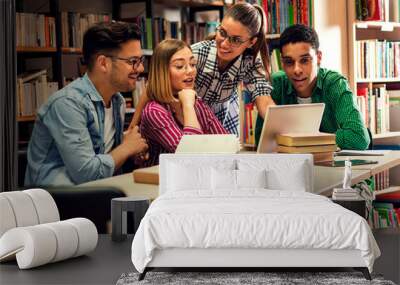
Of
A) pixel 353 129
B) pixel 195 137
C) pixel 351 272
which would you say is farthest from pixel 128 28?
pixel 351 272

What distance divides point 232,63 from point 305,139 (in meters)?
0.70

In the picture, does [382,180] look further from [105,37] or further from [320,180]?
[105,37]

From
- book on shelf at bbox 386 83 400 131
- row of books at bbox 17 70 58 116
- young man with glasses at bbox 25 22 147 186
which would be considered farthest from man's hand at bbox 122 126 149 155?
book on shelf at bbox 386 83 400 131

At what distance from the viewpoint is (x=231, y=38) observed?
17.5ft

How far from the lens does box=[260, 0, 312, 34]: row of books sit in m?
5.37

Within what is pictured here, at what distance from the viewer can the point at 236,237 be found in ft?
12.7

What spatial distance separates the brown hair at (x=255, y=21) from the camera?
534cm

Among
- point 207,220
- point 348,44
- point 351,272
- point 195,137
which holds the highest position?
point 348,44

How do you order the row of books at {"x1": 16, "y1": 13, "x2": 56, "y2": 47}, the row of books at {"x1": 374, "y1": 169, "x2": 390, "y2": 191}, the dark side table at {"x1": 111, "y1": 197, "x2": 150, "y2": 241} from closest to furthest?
the dark side table at {"x1": 111, "y1": 197, "x2": 150, "y2": 241} < the row of books at {"x1": 16, "y1": 13, "x2": 56, "y2": 47} < the row of books at {"x1": 374, "y1": 169, "x2": 390, "y2": 191}

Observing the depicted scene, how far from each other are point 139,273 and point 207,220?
0.51m

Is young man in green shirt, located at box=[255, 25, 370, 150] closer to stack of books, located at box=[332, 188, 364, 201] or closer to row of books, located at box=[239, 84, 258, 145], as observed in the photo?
row of books, located at box=[239, 84, 258, 145]

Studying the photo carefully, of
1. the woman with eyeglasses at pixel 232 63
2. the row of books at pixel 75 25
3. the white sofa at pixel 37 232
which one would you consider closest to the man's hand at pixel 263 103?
the woman with eyeglasses at pixel 232 63

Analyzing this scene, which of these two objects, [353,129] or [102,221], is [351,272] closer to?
[353,129]

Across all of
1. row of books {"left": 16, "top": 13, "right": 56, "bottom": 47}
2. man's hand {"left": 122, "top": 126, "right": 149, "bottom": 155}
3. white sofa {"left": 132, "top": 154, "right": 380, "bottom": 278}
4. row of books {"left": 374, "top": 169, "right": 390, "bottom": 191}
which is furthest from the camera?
row of books {"left": 374, "top": 169, "right": 390, "bottom": 191}
